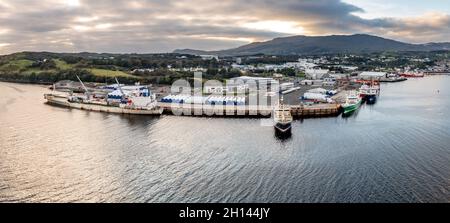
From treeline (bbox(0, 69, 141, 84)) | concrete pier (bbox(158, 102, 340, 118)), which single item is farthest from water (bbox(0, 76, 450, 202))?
treeline (bbox(0, 69, 141, 84))

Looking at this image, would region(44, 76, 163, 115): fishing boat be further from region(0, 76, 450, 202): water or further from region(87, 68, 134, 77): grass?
region(87, 68, 134, 77): grass

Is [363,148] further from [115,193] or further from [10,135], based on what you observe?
[10,135]

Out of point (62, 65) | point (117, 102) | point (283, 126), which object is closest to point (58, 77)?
point (62, 65)

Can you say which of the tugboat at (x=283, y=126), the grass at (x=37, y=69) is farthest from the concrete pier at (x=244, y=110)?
the grass at (x=37, y=69)

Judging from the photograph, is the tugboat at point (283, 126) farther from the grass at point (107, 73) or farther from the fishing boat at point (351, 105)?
the grass at point (107, 73)

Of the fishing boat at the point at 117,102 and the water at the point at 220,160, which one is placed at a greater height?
the fishing boat at the point at 117,102

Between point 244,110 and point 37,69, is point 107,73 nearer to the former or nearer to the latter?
point 37,69
